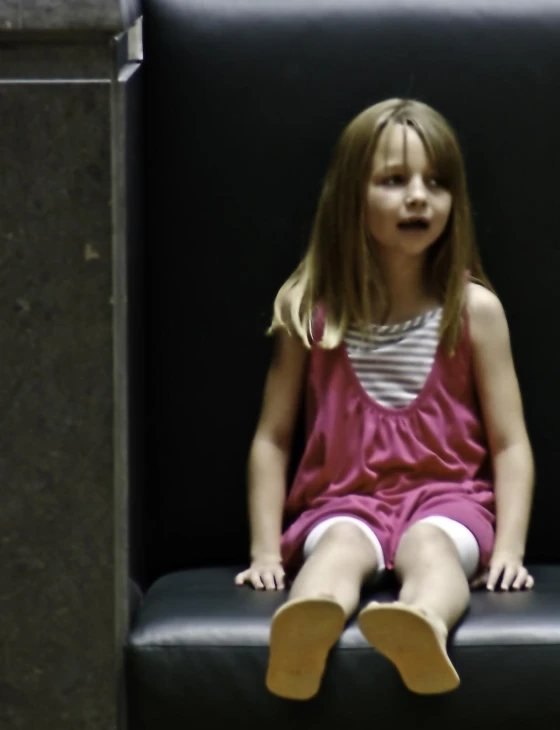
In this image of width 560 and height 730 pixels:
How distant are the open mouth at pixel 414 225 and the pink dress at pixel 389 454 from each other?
155mm

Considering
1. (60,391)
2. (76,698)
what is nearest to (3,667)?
(76,698)

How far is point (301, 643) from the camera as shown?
Result: 1.53 metres

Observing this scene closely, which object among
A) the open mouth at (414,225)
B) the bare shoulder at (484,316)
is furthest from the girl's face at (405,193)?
the bare shoulder at (484,316)

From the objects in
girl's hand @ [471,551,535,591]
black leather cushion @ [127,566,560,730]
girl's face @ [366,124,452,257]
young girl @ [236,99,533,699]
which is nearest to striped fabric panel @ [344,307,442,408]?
young girl @ [236,99,533,699]

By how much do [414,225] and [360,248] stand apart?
0.09 meters

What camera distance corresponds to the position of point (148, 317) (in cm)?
205

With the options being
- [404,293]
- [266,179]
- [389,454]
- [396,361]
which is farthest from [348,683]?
[266,179]

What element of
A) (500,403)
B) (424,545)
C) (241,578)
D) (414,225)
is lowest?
(241,578)

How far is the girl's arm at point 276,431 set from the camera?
1.94 metres

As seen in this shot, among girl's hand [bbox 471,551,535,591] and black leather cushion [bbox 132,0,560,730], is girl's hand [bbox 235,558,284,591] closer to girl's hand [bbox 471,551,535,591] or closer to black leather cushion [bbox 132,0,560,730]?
black leather cushion [bbox 132,0,560,730]

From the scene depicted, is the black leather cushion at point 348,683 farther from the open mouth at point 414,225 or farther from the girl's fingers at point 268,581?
the open mouth at point 414,225

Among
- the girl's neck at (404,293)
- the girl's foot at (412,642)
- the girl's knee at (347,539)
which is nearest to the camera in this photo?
the girl's foot at (412,642)

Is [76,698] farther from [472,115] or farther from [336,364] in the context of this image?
[472,115]

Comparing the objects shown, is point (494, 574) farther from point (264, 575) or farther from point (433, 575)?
point (264, 575)
